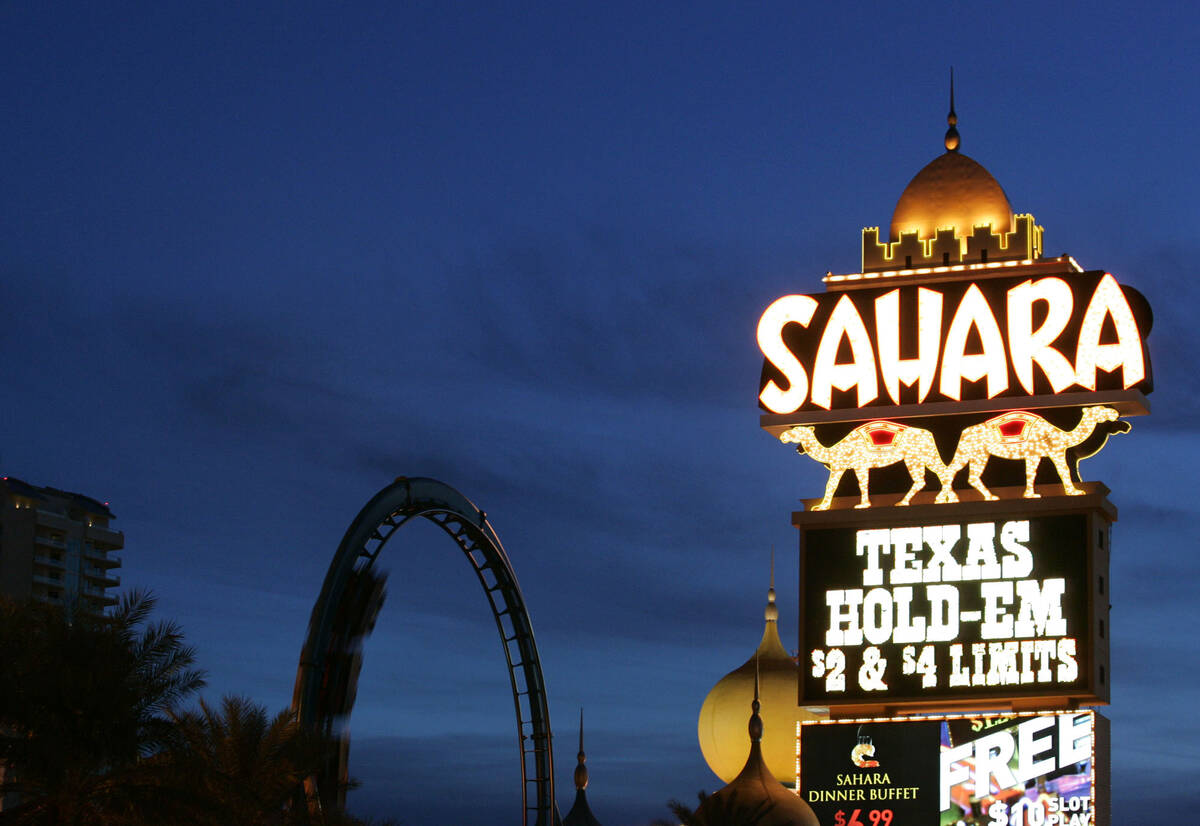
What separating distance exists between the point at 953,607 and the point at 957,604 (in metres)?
0.15

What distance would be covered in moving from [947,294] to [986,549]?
7749 mm

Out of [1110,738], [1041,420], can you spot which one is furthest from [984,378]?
[1110,738]

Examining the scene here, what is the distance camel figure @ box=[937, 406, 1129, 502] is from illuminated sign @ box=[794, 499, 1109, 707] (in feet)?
3.31

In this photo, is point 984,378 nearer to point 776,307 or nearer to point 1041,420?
point 1041,420

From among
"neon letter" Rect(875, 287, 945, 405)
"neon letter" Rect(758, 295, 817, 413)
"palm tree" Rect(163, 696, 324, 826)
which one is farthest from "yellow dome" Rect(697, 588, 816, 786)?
"palm tree" Rect(163, 696, 324, 826)

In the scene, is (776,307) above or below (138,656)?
above

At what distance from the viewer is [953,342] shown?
56.6 metres

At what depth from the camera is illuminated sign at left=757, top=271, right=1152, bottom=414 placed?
5484 cm

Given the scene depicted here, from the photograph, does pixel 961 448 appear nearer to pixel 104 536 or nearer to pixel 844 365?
pixel 844 365

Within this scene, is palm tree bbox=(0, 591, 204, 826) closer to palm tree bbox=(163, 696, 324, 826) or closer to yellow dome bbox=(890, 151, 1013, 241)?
palm tree bbox=(163, 696, 324, 826)

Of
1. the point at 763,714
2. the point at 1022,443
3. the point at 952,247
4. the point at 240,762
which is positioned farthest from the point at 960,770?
the point at 240,762

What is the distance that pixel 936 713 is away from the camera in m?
54.3

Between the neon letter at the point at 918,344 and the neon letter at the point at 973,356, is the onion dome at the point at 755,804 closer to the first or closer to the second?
the neon letter at the point at 918,344

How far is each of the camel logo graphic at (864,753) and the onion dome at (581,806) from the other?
11.4 metres
